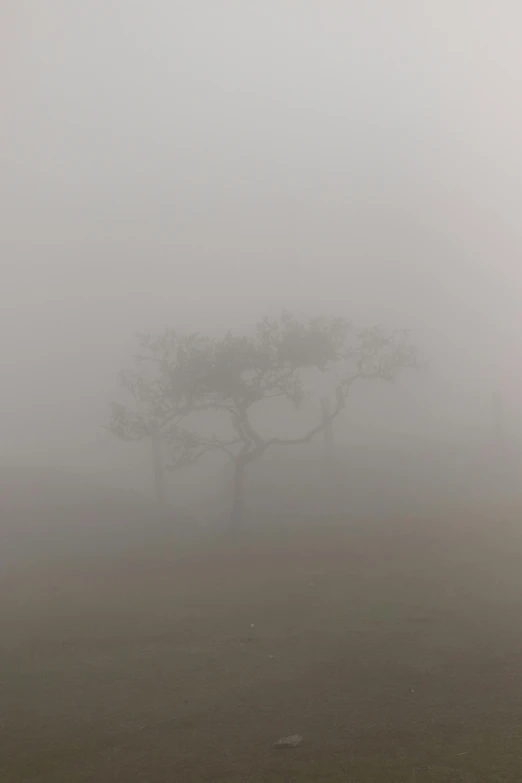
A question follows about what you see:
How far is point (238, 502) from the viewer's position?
11.9 metres

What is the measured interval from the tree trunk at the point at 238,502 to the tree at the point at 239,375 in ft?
0.07

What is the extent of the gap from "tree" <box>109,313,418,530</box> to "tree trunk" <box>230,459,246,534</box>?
20 mm

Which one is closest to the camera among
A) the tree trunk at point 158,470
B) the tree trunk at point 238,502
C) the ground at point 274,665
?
the ground at point 274,665

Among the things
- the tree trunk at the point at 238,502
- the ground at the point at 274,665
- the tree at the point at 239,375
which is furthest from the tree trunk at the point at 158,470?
the ground at the point at 274,665

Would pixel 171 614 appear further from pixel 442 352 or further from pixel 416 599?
pixel 442 352

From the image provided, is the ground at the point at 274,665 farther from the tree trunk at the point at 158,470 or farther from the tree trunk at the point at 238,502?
the tree trunk at the point at 158,470

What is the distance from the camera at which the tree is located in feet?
40.1

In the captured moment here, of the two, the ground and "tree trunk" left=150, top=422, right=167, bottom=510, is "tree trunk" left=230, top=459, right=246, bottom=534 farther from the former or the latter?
"tree trunk" left=150, top=422, right=167, bottom=510

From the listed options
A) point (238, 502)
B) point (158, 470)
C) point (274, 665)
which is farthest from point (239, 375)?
point (274, 665)

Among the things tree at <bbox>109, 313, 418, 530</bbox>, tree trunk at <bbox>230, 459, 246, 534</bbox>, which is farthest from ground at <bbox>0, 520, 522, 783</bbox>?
tree at <bbox>109, 313, 418, 530</bbox>

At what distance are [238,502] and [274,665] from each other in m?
5.68

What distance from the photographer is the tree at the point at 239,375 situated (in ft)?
40.1

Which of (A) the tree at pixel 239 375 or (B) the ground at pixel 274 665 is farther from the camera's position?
(A) the tree at pixel 239 375

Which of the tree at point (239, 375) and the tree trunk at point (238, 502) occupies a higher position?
the tree at point (239, 375)
